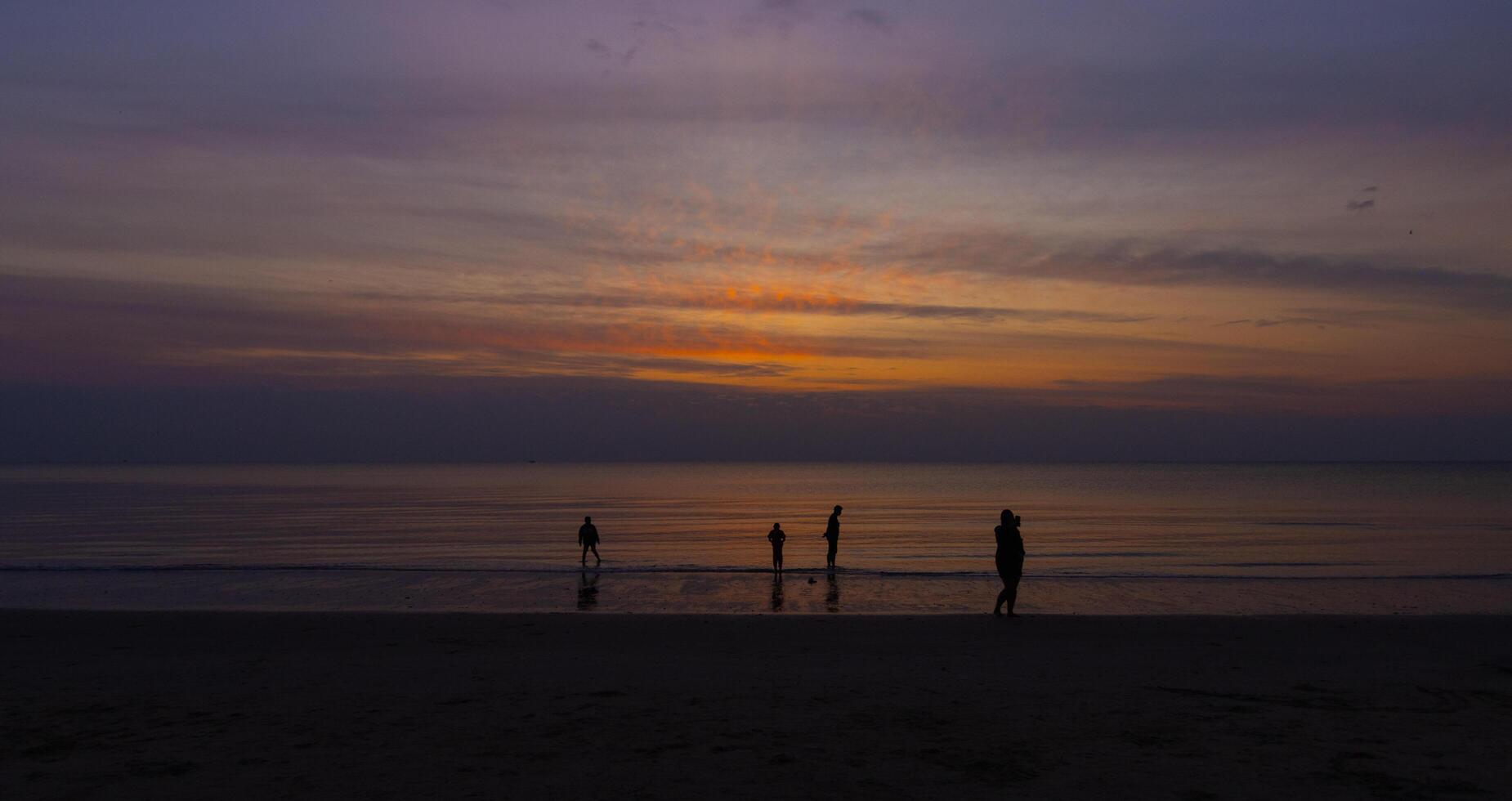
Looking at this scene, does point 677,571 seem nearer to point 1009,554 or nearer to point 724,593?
point 724,593

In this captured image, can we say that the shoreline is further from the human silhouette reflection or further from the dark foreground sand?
the dark foreground sand

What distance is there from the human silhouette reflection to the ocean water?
5.0 inches

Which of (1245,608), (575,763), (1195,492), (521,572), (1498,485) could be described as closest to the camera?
(575,763)

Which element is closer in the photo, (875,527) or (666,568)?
(666,568)

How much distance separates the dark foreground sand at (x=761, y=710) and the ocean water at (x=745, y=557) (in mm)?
5141

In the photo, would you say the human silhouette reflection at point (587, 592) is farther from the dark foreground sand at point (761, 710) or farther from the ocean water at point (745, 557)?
the dark foreground sand at point (761, 710)

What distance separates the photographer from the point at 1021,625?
57.1 feet

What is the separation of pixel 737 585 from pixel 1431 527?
152 feet

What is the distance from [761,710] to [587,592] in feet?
45.6

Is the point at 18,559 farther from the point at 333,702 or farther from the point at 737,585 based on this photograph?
the point at 333,702

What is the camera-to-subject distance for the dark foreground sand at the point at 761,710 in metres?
8.34

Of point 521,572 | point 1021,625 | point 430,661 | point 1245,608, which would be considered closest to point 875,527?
point 521,572

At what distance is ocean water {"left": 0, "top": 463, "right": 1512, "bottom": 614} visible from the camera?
22797mm

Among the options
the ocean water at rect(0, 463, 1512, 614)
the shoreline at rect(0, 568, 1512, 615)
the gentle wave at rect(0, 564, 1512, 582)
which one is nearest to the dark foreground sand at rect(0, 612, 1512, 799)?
the shoreline at rect(0, 568, 1512, 615)
